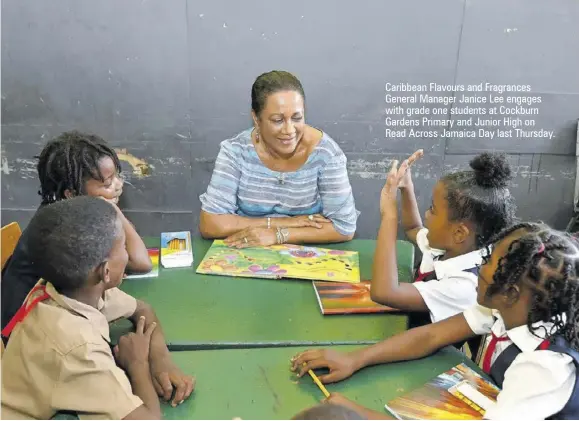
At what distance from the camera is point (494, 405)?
124 cm

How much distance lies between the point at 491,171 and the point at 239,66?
180 cm

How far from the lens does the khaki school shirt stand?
1167 millimetres

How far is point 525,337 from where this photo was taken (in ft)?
4.24

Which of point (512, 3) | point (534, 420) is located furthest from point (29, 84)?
point (534, 420)

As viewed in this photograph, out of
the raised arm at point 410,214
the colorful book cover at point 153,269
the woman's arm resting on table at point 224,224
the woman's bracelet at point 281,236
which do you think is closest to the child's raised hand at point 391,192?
the raised arm at point 410,214

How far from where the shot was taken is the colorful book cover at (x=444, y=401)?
122cm

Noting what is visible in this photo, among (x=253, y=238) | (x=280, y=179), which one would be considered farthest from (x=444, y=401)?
(x=280, y=179)

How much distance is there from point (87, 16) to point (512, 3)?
7.89ft

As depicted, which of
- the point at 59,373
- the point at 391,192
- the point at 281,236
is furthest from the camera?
the point at 281,236

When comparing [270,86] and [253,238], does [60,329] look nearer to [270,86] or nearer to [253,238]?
[253,238]

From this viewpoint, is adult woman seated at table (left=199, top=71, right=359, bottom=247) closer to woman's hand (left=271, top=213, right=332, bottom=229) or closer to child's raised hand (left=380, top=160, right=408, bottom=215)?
woman's hand (left=271, top=213, right=332, bottom=229)

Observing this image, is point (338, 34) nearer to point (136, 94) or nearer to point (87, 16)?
point (136, 94)

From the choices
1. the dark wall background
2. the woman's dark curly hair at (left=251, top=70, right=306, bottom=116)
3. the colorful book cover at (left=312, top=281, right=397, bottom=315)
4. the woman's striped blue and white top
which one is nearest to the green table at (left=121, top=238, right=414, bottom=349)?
the colorful book cover at (left=312, top=281, right=397, bottom=315)

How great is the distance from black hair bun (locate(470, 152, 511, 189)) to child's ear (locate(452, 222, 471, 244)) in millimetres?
143
